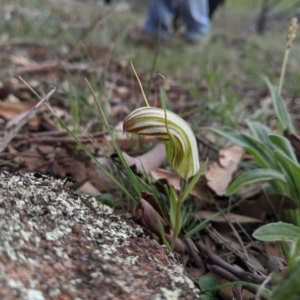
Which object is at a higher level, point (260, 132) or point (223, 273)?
point (260, 132)

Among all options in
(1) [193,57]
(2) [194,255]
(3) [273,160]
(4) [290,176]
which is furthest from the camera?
(1) [193,57]

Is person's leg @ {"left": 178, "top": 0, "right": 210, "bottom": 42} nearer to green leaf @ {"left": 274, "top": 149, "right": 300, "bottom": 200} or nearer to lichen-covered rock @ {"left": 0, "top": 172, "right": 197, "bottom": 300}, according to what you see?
green leaf @ {"left": 274, "top": 149, "right": 300, "bottom": 200}

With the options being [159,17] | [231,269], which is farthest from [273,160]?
[159,17]

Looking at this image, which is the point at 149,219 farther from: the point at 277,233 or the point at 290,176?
the point at 290,176

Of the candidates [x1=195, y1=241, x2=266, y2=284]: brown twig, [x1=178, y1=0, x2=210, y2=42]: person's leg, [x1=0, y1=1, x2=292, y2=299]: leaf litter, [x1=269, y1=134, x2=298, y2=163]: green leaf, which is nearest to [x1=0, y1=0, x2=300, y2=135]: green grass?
[x1=178, y1=0, x2=210, y2=42]: person's leg

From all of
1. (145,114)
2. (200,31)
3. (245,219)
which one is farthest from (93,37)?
(145,114)

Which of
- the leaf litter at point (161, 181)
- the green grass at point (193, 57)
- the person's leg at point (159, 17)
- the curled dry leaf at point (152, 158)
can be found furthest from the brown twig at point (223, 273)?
the person's leg at point (159, 17)

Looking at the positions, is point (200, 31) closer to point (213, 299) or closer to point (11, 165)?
point (11, 165)
